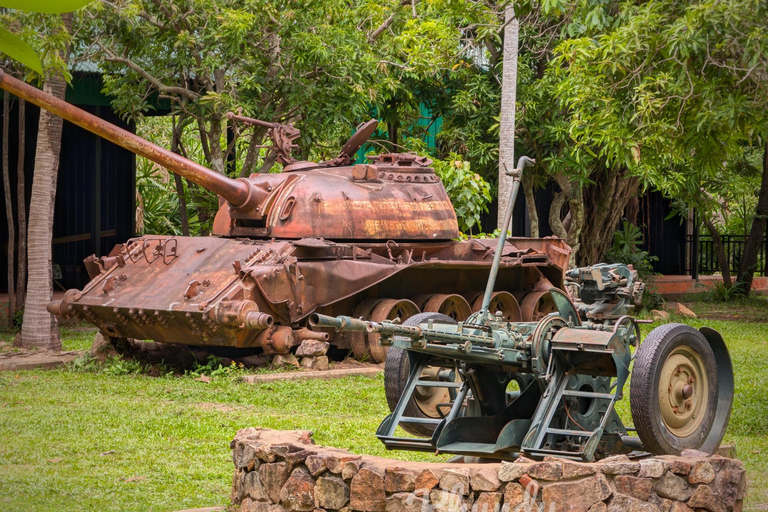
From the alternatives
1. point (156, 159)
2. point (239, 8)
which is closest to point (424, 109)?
point (239, 8)

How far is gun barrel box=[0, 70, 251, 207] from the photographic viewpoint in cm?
1009

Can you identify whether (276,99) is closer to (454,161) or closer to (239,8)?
(239,8)

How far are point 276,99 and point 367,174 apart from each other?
4069 millimetres

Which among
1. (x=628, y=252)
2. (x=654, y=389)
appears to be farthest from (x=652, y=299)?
(x=654, y=389)

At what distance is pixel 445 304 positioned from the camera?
1322cm

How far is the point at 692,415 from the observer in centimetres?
626

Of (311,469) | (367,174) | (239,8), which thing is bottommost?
(311,469)

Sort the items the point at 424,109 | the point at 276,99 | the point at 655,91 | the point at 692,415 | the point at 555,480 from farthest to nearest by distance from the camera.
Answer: the point at 424,109
the point at 276,99
the point at 655,91
the point at 692,415
the point at 555,480

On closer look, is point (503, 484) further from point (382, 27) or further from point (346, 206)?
point (382, 27)

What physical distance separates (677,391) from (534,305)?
26.8ft

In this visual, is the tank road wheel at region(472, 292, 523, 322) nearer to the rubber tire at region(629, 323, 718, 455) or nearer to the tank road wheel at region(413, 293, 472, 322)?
the tank road wheel at region(413, 293, 472, 322)

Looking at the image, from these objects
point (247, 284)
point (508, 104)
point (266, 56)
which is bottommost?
point (247, 284)

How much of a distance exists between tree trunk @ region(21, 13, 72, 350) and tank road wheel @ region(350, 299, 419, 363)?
4.10m

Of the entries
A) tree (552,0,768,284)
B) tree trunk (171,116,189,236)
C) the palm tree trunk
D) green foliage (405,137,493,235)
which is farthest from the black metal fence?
tree (552,0,768,284)
